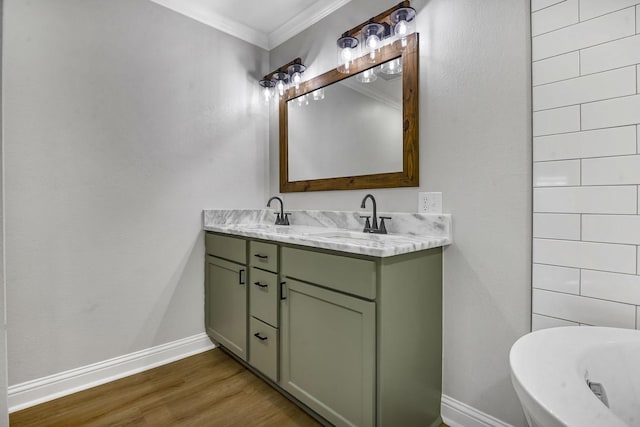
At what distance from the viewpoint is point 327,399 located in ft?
4.70

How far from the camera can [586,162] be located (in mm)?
1184

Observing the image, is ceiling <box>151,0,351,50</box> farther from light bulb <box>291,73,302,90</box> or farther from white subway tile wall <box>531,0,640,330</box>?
white subway tile wall <box>531,0,640,330</box>

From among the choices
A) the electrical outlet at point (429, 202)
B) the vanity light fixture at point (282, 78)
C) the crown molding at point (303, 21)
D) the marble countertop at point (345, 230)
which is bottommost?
A: the marble countertop at point (345, 230)

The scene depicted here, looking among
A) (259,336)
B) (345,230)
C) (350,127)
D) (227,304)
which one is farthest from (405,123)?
(227,304)

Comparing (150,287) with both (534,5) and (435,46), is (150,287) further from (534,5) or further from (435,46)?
(534,5)

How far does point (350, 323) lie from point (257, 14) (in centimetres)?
229

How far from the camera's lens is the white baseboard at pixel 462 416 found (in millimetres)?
1432

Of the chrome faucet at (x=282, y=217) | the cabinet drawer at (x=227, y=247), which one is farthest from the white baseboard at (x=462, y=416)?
the chrome faucet at (x=282, y=217)

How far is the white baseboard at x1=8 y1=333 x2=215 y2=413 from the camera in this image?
1.68 m

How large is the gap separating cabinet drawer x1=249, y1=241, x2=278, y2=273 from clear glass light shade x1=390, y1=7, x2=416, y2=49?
1321mm

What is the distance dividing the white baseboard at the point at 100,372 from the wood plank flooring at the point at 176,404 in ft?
0.14

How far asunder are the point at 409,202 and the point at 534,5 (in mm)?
992

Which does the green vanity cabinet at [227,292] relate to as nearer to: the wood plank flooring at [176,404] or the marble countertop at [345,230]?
the marble countertop at [345,230]

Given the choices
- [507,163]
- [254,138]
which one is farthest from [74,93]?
[507,163]
